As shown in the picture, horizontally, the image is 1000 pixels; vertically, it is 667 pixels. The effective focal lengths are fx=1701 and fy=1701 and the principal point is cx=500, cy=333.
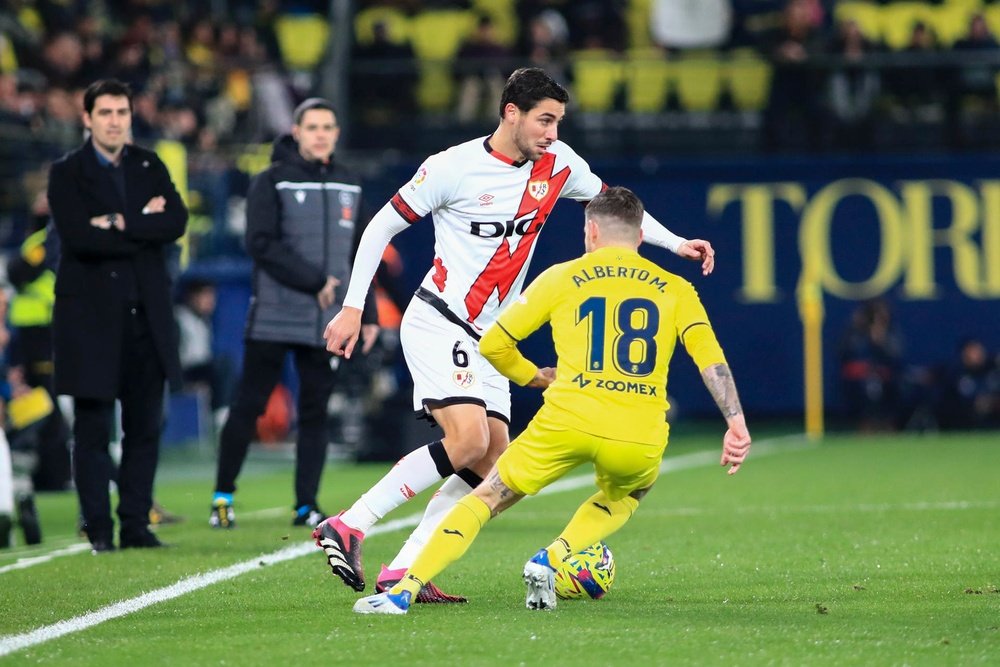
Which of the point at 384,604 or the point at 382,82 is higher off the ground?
the point at 382,82

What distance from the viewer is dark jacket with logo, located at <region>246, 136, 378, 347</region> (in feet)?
30.9

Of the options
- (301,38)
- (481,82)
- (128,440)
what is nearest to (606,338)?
(128,440)

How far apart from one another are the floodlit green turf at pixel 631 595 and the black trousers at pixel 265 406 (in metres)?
0.36

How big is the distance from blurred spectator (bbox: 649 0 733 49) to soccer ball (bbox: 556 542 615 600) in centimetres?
1502

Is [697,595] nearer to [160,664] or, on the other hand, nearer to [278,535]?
[160,664]

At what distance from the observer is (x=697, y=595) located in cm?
646

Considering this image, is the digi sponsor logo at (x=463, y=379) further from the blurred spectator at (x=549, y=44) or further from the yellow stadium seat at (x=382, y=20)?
the yellow stadium seat at (x=382, y=20)

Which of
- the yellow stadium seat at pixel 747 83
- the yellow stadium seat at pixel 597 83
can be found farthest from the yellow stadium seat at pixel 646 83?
the yellow stadium seat at pixel 747 83

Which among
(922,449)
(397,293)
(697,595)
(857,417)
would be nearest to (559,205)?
(857,417)

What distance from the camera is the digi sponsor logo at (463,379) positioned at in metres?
6.42

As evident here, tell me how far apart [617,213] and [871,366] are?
13432 millimetres

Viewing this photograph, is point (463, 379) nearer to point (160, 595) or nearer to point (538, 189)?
point (538, 189)

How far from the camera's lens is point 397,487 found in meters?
6.37

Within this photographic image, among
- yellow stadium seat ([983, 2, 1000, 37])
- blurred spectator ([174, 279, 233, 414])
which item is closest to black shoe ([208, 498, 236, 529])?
blurred spectator ([174, 279, 233, 414])
